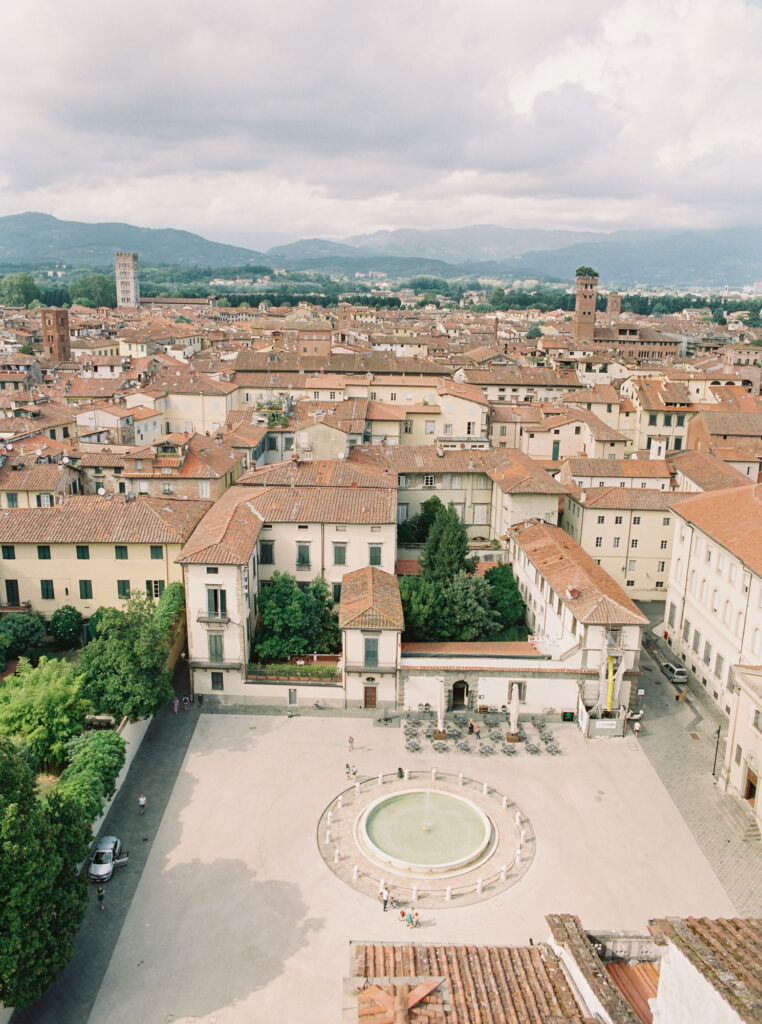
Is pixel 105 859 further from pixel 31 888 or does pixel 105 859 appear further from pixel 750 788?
pixel 750 788

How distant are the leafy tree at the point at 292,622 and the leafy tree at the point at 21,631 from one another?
11906 mm

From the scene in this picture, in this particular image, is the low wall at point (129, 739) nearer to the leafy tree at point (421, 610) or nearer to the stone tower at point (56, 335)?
the leafy tree at point (421, 610)

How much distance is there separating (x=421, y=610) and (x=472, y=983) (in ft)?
82.0

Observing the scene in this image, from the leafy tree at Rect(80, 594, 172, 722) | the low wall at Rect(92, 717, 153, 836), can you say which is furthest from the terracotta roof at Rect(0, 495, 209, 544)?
the low wall at Rect(92, 717, 153, 836)

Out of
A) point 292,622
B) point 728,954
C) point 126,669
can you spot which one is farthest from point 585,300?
point 728,954

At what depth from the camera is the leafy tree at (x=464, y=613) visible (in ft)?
138

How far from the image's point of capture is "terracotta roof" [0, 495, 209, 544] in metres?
43.2

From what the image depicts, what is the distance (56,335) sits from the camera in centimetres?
12775

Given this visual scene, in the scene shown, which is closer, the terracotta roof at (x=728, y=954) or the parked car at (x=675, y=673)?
the terracotta roof at (x=728, y=954)

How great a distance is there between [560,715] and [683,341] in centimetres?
13863

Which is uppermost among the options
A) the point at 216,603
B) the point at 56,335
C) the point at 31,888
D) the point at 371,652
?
the point at 56,335

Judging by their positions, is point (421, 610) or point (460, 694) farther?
point (421, 610)

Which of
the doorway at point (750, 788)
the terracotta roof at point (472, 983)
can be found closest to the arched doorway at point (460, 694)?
the doorway at point (750, 788)

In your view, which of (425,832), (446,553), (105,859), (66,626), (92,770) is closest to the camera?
(105,859)
